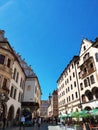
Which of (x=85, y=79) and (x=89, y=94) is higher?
(x=85, y=79)

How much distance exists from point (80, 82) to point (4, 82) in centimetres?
2063

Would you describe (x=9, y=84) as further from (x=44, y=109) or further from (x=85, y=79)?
(x=44, y=109)

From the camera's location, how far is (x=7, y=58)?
22406 mm

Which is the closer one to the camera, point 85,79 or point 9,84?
point 9,84

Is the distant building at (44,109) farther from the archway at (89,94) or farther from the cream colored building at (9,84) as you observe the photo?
the archway at (89,94)

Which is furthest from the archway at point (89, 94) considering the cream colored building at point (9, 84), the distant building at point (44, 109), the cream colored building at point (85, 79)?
the distant building at point (44, 109)

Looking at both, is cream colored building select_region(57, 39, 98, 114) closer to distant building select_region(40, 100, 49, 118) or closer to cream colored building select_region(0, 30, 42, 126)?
cream colored building select_region(0, 30, 42, 126)

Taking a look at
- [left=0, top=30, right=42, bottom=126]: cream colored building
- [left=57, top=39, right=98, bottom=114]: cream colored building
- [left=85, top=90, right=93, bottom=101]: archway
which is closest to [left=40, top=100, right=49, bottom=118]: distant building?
[left=57, top=39, right=98, bottom=114]: cream colored building

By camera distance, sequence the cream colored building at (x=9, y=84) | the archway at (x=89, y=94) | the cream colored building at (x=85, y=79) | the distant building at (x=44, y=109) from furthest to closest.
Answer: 1. the distant building at (x=44, y=109)
2. the archway at (x=89, y=94)
3. the cream colored building at (x=85, y=79)
4. the cream colored building at (x=9, y=84)

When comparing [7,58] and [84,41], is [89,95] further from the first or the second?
[7,58]

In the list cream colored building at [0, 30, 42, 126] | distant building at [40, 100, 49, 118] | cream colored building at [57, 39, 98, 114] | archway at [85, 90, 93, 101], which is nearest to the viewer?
cream colored building at [0, 30, 42, 126]

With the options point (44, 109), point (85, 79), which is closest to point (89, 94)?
point (85, 79)

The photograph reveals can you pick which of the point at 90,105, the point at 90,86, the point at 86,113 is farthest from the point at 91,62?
the point at 86,113

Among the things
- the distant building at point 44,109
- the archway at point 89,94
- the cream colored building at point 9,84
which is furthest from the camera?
the distant building at point 44,109
